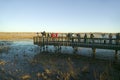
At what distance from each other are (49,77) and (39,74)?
1.22 m

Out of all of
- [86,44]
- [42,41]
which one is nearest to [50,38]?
[42,41]

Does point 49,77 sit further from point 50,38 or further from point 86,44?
point 50,38

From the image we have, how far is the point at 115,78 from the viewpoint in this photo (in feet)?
47.6

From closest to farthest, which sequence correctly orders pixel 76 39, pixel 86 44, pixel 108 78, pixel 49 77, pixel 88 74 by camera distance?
pixel 108 78 → pixel 49 77 → pixel 88 74 → pixel 86 44 → pixel 76 39

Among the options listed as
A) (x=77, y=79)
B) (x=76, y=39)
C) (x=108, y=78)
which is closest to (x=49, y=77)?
(x=77, y=79)

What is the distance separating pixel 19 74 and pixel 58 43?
13.5 m

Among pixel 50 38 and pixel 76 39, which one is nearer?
pixel 76 39

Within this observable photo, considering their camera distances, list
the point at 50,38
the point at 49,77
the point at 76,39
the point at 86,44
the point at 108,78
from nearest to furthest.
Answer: the point at 108,78 < the point at 49,77 < the point at 86,44 < the point at 76,39 < the point at 50,38

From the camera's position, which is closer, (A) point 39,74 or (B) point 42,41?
(A) point 39,74

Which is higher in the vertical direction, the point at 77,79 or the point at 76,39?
the point at 76,39

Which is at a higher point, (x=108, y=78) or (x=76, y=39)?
(x=76, y=39)

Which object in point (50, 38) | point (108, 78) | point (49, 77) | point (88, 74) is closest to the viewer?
point (108, 78)

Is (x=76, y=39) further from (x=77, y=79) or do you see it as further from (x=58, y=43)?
(x=77, y=79)

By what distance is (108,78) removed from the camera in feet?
46.2
